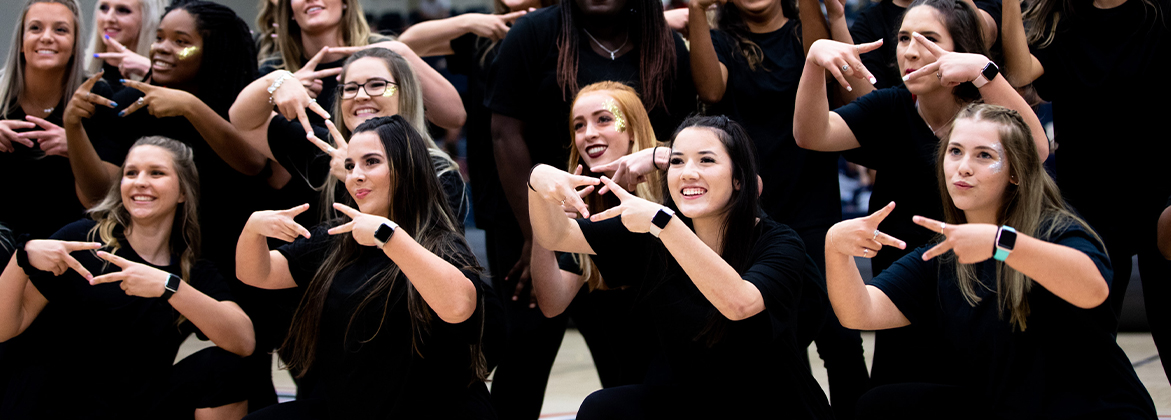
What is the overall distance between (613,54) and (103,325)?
1685 mm

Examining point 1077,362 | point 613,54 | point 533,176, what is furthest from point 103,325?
point 1077,362

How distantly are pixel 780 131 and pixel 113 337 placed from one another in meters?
2.02

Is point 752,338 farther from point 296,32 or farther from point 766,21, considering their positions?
point 296,32

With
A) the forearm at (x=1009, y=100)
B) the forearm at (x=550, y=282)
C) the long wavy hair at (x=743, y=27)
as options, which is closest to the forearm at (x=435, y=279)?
the forearm at (x=550, y=282)

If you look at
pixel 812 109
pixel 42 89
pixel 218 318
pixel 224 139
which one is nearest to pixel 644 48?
pixel 812 109

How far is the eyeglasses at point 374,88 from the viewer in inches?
116

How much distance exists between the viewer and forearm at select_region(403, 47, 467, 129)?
328cm

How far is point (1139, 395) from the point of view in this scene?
2.12 m

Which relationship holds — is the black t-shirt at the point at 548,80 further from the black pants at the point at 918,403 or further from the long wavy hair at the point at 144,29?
the long wavy hair at the point at 144,29

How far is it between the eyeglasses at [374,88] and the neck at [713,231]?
41.7 inches

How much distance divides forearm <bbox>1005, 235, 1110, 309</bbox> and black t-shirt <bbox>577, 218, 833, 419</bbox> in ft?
1.65

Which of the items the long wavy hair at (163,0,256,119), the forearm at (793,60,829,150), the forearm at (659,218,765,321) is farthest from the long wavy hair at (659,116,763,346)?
the long wavy hair at (163,0,256,119)

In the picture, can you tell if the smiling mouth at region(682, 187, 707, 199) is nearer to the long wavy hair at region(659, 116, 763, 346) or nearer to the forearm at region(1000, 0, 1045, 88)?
the long wavy hair at region(659, 116, 763, 346)

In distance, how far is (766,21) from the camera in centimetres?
313
